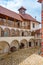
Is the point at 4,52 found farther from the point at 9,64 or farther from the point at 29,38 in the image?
the point at 29,38

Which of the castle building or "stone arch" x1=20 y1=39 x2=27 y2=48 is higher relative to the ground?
the castle building

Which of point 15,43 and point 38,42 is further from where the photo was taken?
point 38,42

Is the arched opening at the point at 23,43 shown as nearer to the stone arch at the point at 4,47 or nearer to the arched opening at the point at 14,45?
the arched opening at the point at 14,45

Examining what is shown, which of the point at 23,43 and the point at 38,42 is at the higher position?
the point at 23,43

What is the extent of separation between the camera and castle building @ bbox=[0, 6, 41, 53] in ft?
61.9

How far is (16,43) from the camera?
71.2 ft

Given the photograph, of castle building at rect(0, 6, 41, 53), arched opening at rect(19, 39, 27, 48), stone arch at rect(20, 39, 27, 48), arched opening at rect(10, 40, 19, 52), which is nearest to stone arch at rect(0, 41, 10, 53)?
castle building at rect(0, 6, 41, 53)

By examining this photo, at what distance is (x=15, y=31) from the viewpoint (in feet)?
79.8

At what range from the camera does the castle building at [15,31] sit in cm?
1888

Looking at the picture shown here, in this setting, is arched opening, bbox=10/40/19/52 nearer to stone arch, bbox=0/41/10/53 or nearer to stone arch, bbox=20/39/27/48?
stone arch, bbox=0/41/10/53

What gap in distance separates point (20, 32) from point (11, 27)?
397 centimetres

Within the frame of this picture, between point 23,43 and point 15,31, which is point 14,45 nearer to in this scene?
point 23,43

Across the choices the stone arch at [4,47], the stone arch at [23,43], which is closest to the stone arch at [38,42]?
the stone arch at [23,43]

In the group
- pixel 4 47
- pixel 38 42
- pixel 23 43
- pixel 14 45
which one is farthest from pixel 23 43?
pixel 4 47
